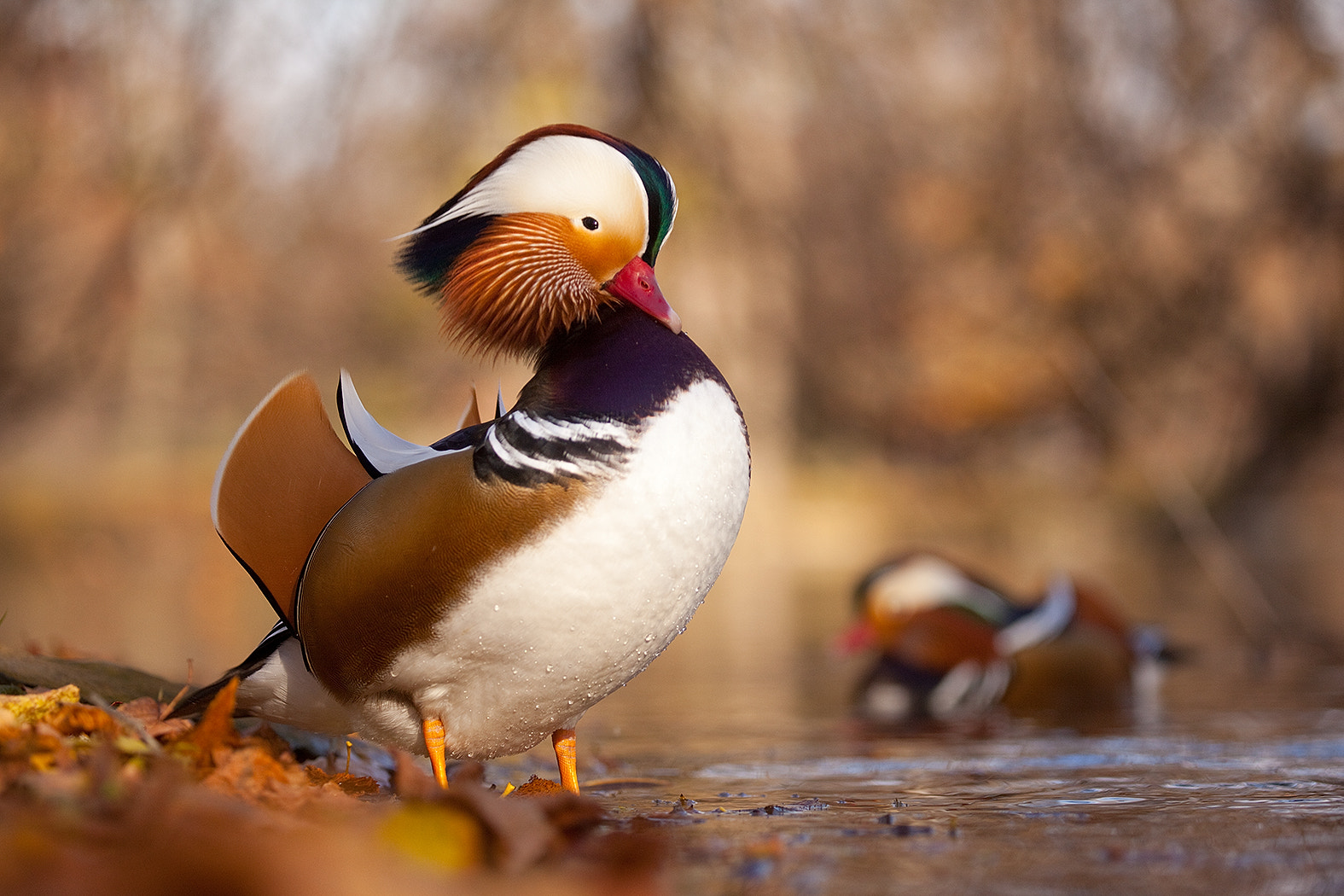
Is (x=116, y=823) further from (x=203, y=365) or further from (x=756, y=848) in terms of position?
(x=203, y=365)

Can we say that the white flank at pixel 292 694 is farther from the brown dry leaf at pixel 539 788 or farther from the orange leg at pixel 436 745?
the brown dry leaf at pixel 539 788

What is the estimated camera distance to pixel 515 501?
8.41ft

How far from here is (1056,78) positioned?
1020 cm

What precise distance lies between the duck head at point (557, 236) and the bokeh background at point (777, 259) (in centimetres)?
320

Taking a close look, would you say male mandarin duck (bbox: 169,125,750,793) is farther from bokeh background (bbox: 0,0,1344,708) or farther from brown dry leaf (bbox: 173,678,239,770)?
bokeh background (bbox: 0,0,1344,708)

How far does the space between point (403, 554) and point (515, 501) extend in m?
0.23

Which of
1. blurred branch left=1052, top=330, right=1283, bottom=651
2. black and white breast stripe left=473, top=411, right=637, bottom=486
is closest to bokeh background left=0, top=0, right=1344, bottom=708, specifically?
blurred branch left=1052, top=330, right=1283, bottom=651

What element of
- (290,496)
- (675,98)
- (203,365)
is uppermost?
(675,98)

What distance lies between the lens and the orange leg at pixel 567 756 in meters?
2.89

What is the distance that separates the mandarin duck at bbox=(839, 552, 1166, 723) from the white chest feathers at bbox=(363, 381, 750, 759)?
87.3 inches

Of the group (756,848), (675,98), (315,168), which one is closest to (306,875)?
(756,848)

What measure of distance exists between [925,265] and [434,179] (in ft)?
13.4

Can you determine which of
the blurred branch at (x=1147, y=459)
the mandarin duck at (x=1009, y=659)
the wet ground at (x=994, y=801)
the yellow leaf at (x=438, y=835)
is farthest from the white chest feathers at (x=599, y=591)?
the blurred branch at (x=1147, y=459)

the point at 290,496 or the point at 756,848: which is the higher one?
the point at 290,496
